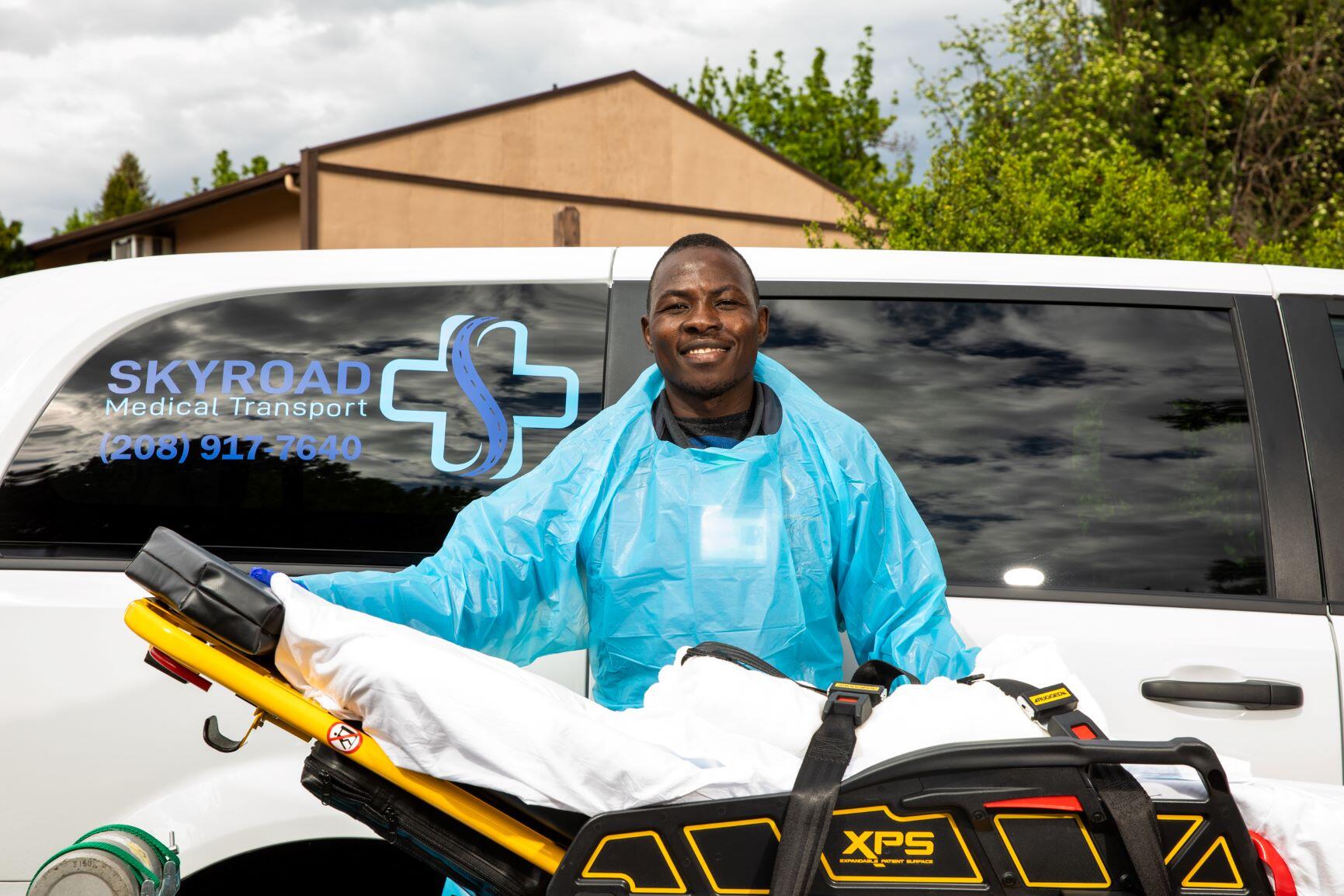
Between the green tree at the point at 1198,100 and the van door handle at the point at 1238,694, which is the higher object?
the green tree at the point at 1198,100

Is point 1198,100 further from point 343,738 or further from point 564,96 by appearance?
point 343,738

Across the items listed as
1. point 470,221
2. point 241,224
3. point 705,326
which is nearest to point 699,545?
point 705,326

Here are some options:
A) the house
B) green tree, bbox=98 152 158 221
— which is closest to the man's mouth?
the house

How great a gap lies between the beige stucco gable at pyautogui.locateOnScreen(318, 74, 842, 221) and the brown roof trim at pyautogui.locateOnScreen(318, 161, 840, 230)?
0.12 m

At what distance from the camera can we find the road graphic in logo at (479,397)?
2.16m

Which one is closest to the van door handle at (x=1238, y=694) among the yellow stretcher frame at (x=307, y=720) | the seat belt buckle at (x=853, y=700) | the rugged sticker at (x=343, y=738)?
the seat belt buckle at (x=853, y=700)

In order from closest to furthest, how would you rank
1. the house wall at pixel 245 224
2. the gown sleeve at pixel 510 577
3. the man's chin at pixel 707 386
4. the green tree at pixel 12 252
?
the gown sleeve at pixel 510 577
the man's chin at pixel 707 386
the house wall at pixel 245 224
the green tree at pixel 12 252

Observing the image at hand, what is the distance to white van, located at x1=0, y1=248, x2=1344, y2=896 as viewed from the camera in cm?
200

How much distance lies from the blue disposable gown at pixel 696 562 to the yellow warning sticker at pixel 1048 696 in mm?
299

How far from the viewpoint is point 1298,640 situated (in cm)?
203

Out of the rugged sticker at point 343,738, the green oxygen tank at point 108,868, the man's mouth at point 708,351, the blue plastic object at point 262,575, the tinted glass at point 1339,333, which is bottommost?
the green oxygen tank at point 108,868

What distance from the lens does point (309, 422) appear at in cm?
216

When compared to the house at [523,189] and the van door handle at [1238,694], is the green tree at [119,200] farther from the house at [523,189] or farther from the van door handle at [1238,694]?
the van door handle at [1238,694]

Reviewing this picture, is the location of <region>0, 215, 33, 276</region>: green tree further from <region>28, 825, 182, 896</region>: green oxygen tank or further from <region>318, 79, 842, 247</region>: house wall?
<region>28, 825, 182, 896</region>: green oxygen tank
